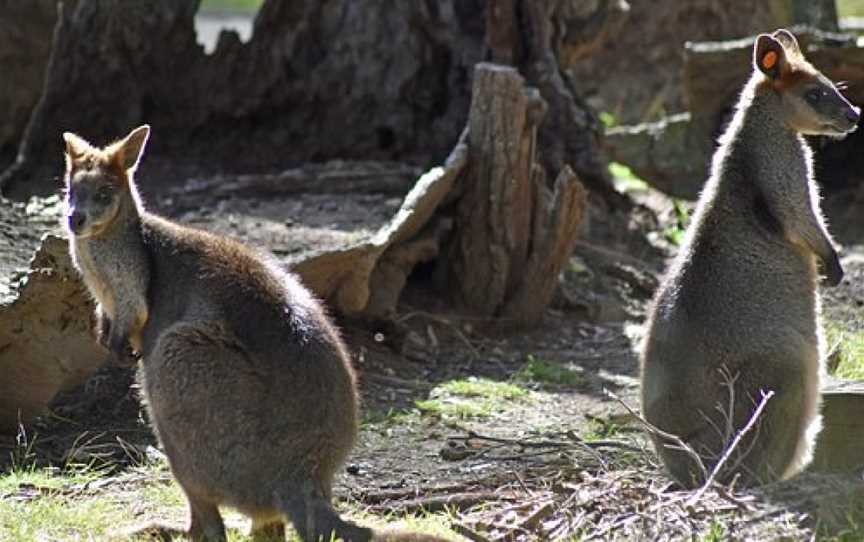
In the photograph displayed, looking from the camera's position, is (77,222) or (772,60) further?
(772,60)

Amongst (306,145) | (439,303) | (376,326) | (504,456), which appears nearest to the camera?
(504,456)

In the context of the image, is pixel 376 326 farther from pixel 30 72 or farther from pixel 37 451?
pixel 30 72

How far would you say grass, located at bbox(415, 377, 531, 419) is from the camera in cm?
886

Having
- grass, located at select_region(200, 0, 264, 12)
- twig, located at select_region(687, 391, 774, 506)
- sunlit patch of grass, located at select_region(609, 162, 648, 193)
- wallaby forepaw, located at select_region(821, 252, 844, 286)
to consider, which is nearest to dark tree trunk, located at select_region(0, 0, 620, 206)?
sunlit patch of grass, located at select_region(609, 162, 648, 193)

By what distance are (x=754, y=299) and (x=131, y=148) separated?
106 inches

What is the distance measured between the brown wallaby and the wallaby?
4.72ft

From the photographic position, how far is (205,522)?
6457 mm

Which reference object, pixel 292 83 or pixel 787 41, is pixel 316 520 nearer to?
pixel 787 41

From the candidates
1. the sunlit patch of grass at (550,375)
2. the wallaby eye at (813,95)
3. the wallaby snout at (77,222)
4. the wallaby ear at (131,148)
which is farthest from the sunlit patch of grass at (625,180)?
the wallaby snout at (77,222)

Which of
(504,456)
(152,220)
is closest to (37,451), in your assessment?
(152,220)

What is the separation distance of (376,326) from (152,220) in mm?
3279

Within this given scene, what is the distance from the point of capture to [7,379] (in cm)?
828

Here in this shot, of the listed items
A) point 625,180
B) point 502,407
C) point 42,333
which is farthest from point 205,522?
point 625,180

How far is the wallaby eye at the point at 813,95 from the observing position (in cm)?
752
